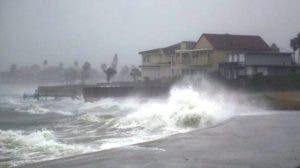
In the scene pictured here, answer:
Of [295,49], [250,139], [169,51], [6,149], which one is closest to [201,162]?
[250,139]

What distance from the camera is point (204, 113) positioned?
19.3m

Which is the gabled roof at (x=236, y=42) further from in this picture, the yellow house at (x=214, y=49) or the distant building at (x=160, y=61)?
the distant building at (x=160, y=61)

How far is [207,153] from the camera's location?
9.72 m

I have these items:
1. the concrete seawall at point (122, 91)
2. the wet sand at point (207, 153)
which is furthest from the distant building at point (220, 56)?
the wet sand at point (207, 153)

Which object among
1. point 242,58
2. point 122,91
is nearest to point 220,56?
point 242,58

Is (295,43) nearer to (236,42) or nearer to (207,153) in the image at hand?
(236,42)

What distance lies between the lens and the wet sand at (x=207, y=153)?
28.2 feet

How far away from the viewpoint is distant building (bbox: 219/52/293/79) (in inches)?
1924

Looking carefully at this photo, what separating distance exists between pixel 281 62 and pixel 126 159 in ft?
148

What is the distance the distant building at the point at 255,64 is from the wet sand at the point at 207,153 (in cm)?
3622

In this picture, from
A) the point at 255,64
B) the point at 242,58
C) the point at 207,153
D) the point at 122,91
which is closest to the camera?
the point at 207,153

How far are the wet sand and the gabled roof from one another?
135 ft

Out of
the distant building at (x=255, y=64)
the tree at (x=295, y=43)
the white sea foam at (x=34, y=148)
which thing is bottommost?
the white sea foam at (x=34, y=148)

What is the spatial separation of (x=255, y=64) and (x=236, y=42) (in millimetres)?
7152
